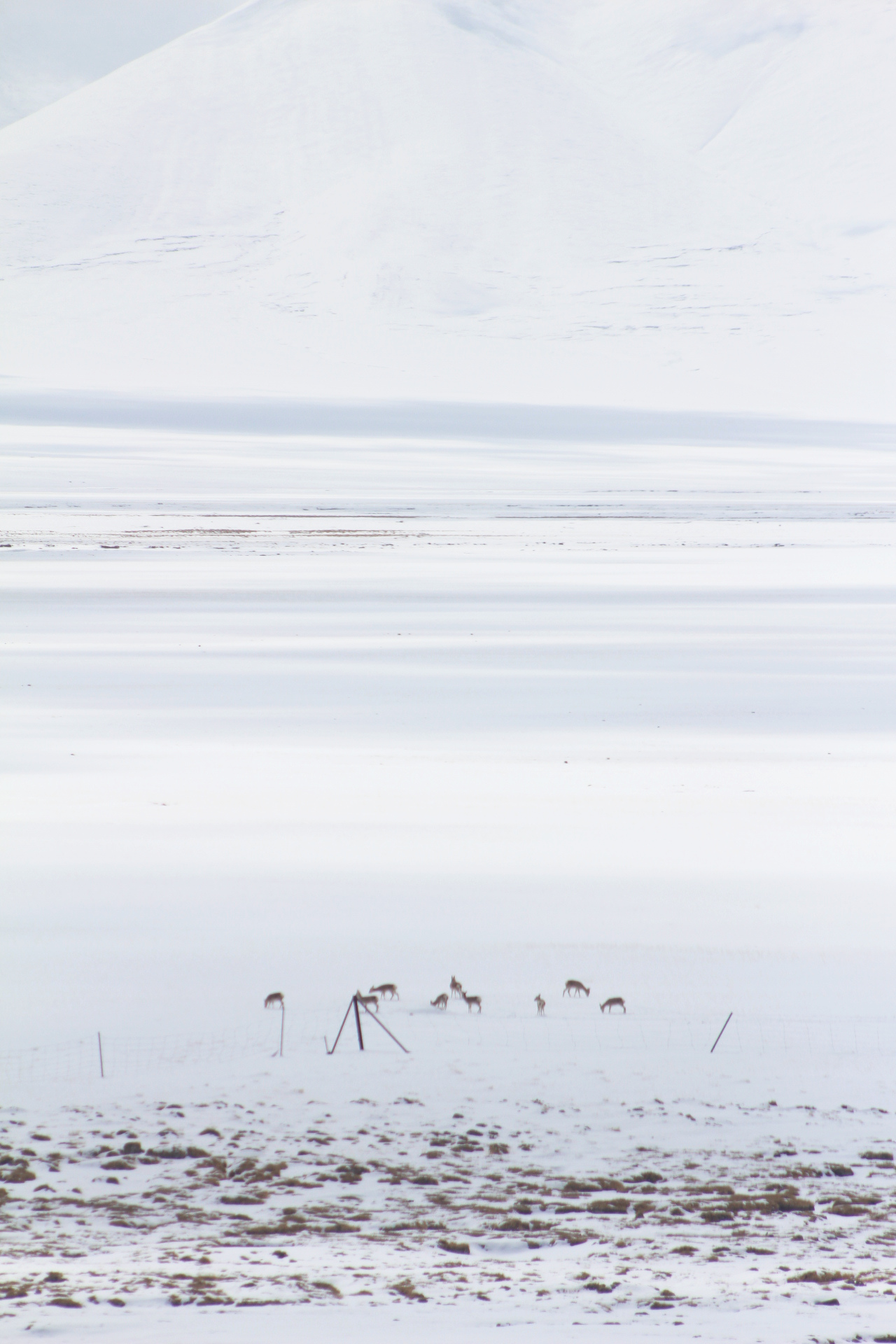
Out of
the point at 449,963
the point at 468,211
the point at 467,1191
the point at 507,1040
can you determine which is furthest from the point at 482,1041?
the point at 468,211

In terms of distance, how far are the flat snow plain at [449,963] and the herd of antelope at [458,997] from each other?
60 millimetres

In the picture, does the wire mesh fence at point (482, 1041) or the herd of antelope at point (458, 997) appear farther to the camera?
the herd of antelope at point (458, 997)

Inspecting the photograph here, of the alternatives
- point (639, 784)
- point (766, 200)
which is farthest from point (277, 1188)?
point (766, 200)

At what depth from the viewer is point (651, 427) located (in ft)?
234

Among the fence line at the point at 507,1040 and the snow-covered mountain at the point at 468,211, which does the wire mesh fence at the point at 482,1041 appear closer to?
the fence line at the point at 507,1040

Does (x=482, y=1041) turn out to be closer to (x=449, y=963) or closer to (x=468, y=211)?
(x=449, y=963)

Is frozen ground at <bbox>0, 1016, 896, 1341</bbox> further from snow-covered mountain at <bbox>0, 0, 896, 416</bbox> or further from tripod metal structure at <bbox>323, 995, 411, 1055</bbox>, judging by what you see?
snow-covered mountain at <bbox>0, 0, 896, 416</bbox>

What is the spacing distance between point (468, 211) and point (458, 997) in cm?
10866

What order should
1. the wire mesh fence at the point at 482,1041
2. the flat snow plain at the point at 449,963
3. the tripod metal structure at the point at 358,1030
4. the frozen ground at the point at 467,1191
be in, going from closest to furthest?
the frozen ground at the point at 467,1191 → the flat snow plain at the point at 449,963 → the wire mesh fence at the point at 482,1041 → the tripod metal structure at the point at 358,1030

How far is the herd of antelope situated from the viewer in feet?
23.0

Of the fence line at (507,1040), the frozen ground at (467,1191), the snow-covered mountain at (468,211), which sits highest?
the snow-covered mountain at (468,211)

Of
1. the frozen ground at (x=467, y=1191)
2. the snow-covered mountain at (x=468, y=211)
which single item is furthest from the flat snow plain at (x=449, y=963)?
the snow-covered mountain at (x=468, y=211)

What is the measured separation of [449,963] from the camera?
768cm

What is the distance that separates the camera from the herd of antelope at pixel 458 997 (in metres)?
7.02
